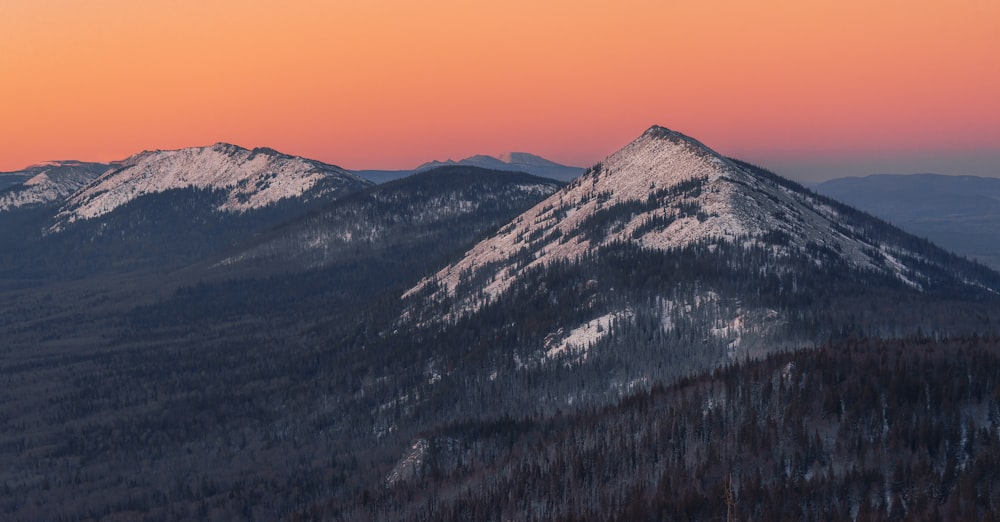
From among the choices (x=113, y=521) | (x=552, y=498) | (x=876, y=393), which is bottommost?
(x=113, y=521)

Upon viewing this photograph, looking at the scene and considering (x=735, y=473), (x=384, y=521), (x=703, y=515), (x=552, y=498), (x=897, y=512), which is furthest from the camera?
(x=384, y=521)

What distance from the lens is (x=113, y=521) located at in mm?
197875

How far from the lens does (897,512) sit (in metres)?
124

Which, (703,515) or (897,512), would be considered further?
(703,515)

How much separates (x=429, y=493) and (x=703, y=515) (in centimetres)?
5690

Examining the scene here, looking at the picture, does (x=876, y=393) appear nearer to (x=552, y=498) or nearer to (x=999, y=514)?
(x=999, y=514)

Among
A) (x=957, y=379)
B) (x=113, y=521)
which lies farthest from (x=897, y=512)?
(x=113, y=521)

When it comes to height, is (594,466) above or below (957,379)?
below

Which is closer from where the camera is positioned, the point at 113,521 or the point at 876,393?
the point at 876,393

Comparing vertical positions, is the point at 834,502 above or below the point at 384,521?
above

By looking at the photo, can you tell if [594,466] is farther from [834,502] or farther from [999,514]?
[999,514]

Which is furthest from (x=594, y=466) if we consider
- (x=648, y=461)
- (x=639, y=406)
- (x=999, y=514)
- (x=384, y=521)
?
(x=999, y=514)

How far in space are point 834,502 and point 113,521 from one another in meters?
141

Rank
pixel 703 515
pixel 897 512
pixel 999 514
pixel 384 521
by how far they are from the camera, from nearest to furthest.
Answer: pixel 999 514 < pixel 897 512 < pixel 703 515 < pixel 384 521
